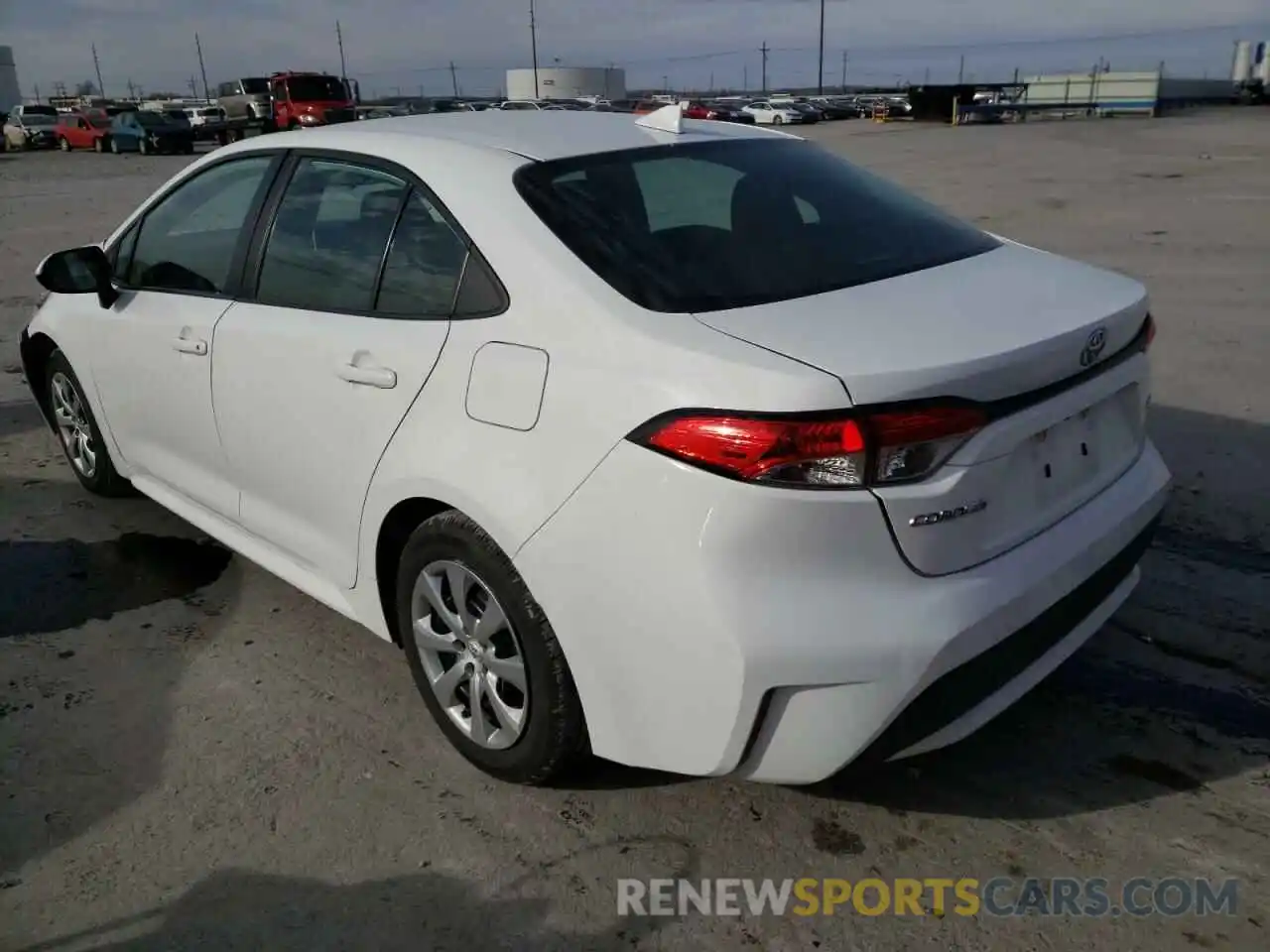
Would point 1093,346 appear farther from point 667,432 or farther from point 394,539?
point 394,539

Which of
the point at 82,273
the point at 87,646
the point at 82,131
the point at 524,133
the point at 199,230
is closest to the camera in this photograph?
the point at 524,133

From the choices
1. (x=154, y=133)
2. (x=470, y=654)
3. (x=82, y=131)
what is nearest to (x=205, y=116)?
(x=82, y=131)

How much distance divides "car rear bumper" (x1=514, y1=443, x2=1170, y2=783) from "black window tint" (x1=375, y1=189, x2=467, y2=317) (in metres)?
0.78

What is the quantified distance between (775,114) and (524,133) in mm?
47884

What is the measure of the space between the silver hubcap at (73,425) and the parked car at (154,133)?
34101 millimetres

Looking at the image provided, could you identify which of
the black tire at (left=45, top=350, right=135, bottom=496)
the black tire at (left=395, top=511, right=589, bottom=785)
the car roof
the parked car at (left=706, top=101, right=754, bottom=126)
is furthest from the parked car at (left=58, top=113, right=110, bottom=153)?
the black tire at (left=395, top=511, right=589, bottom=785)

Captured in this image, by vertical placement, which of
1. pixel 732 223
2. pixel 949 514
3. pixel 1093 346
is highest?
pixel 732 223

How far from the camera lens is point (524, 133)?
124 inches

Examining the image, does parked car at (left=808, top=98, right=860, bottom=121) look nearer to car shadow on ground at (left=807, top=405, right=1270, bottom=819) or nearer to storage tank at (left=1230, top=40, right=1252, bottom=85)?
storage tank at (left=1230, top=40, right=1252, bottom=85)

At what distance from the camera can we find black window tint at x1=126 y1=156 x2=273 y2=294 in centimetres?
358

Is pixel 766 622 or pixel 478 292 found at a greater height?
pixel 478 292

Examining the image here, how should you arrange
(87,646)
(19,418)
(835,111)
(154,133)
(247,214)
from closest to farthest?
1. (247,214)
2. (87,646)
3. (19,418)
4. (154,133)
5. (835,111)

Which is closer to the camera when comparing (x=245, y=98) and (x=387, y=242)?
(x=387, y=242)

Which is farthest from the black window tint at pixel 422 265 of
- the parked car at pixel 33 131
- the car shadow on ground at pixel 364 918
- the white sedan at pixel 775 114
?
the parked car at pixel 33 131
